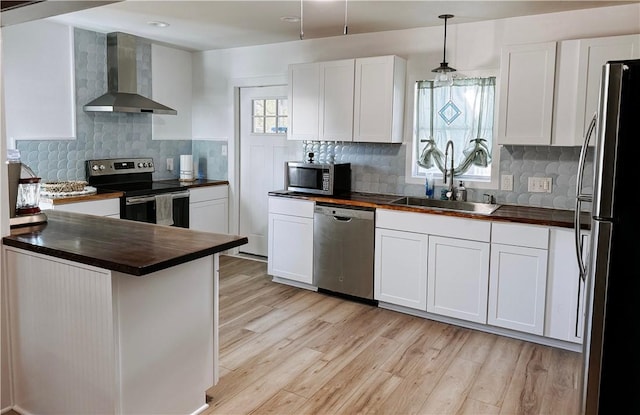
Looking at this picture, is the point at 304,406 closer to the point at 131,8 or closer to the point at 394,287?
the point at 394,287

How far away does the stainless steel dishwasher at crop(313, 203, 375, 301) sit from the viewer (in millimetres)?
4133

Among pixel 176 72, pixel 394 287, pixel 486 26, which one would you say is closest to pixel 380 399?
pixel 394 287

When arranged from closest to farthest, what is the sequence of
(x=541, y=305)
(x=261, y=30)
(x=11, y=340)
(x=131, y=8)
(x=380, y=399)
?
1. (x=11, y=340)
2. (x=380, y=399)
3. (x=541, y=305)
4. (x=131, y=8)
5. (x=261, y=30)

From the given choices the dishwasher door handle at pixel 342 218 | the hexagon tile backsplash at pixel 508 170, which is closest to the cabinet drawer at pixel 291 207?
the dishwasher door handle at pixel 342 218

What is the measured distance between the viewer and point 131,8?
388 centimetres

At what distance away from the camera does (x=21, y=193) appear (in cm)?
262

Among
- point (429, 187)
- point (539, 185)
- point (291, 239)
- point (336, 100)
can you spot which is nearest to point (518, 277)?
point (539, 185)

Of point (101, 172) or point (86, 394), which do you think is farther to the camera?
point (101, 172)

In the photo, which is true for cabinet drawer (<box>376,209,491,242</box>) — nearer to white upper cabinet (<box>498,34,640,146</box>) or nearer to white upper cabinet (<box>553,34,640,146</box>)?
white upper cabinet (<box>498,34,640,146</box>)

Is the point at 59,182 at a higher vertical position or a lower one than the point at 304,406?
higher

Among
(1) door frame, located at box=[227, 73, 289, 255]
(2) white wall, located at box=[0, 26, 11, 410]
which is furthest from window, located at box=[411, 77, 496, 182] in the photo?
(2) white wall, located at box=[0, 26, 11, 410]

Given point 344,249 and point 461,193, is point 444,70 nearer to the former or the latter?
point 461,193

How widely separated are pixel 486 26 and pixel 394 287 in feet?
7.19

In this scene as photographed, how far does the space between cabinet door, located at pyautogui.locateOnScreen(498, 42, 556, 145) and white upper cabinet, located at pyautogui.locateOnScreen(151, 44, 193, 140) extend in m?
3.56
